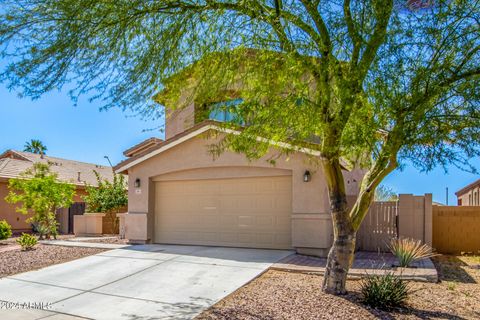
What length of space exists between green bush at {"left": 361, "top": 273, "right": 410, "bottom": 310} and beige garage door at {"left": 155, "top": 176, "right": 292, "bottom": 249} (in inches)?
192

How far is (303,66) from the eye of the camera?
6.10 m

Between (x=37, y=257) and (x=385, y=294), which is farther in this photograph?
(x=37, y=257)

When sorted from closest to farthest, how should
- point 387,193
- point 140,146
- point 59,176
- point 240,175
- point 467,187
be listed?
point 240,175 → point 140,146 → point 59,176 → point 387,193 → point 467,187

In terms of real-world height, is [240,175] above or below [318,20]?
below

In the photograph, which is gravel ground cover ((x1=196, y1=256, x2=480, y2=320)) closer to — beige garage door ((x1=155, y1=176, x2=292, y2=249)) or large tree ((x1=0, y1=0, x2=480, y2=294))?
large tree ((x1=0, y1=0, x2=480, y2=294))

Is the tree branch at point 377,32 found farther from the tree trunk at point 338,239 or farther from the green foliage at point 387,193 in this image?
the green foliage at point 387,193

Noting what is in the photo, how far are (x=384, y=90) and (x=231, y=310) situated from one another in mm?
4200

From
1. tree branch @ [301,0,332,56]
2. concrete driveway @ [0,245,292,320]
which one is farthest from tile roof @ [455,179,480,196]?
tree branch @ [301,0,332,56]

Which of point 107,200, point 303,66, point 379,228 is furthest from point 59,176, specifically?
point 303,66

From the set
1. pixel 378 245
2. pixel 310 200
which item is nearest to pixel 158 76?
pixel 310 200

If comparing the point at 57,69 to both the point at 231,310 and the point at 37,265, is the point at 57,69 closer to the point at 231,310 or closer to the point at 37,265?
the point at 231,310

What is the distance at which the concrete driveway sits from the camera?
21.5ft

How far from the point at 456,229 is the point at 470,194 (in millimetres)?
19122

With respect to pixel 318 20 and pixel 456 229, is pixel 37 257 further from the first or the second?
pixel 456 229
